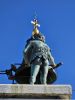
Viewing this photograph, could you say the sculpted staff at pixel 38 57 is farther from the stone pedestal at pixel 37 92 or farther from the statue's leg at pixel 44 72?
the stone pedestal at pixel 37 92

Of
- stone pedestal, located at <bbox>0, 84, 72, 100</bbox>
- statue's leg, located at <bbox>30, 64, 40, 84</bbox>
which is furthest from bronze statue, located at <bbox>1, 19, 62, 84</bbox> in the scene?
stone pedestal, located at <bbox>0, 84, 72, 100</bbox>

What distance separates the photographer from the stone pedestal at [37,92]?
37.7 ft

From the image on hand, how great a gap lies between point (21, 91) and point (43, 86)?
0.63m

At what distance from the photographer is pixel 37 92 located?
11.5 metres

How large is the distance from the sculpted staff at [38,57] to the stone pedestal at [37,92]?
504 mm

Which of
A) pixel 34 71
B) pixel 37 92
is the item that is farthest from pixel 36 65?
pixel 37 92

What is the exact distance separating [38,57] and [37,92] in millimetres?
1399

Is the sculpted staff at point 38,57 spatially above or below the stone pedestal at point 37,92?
above

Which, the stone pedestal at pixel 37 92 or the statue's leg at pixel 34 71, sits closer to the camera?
the stone pedestal at pixel 37 92

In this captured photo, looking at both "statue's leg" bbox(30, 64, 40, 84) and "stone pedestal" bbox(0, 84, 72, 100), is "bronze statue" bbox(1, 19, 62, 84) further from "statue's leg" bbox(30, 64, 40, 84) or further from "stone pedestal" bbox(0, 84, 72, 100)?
"stone pedestal" bbox(0, 84, 72, 100)

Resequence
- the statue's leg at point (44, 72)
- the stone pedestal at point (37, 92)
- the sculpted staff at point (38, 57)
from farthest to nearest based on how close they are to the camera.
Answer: the sculpted staff at point (38, 57) → the statue's leg at point (44, 72) → the stone pedestal at point (37, 92)

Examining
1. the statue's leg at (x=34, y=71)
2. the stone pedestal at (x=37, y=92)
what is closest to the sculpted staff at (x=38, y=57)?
the statue's leg at (x=34, y=71)

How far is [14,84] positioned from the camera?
1173 centimetres

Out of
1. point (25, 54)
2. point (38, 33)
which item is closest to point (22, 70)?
point (25, 54)
